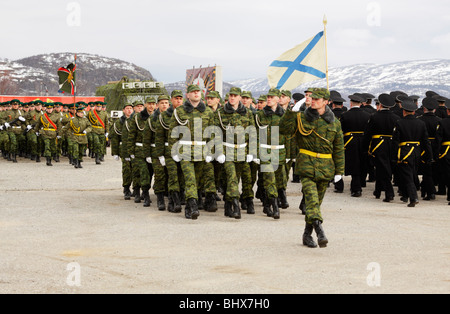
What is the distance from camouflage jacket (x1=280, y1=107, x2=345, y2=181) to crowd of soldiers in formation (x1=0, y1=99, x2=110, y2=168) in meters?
13.4

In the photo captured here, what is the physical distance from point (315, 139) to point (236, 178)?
105 inches

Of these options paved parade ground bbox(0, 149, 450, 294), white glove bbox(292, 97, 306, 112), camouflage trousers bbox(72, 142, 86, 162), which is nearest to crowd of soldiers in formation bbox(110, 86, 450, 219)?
paved parade ground bbox(0, 149, 450, 294)

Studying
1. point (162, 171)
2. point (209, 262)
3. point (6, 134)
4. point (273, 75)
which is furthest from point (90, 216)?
point (6, 134)

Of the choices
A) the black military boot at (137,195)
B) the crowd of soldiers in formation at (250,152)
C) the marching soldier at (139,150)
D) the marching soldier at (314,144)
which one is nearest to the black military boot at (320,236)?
the marching soldier at (314,144)

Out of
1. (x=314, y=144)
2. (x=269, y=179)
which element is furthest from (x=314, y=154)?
(x=269, y=179)

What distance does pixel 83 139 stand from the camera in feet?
68.9

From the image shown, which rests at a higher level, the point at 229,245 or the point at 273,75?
the point at 273,75

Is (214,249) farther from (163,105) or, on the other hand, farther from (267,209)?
(163,105)

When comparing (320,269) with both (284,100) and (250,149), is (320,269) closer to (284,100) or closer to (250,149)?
(250,149)

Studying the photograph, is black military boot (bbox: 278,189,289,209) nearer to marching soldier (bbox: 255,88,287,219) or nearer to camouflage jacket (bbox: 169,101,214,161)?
marching soldier (bbox: 255,88,287,219)

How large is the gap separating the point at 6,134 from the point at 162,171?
1361cm

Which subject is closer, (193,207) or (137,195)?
(193,207)

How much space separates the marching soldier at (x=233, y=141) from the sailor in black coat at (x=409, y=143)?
3.35 m

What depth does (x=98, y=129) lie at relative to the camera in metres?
22.7
